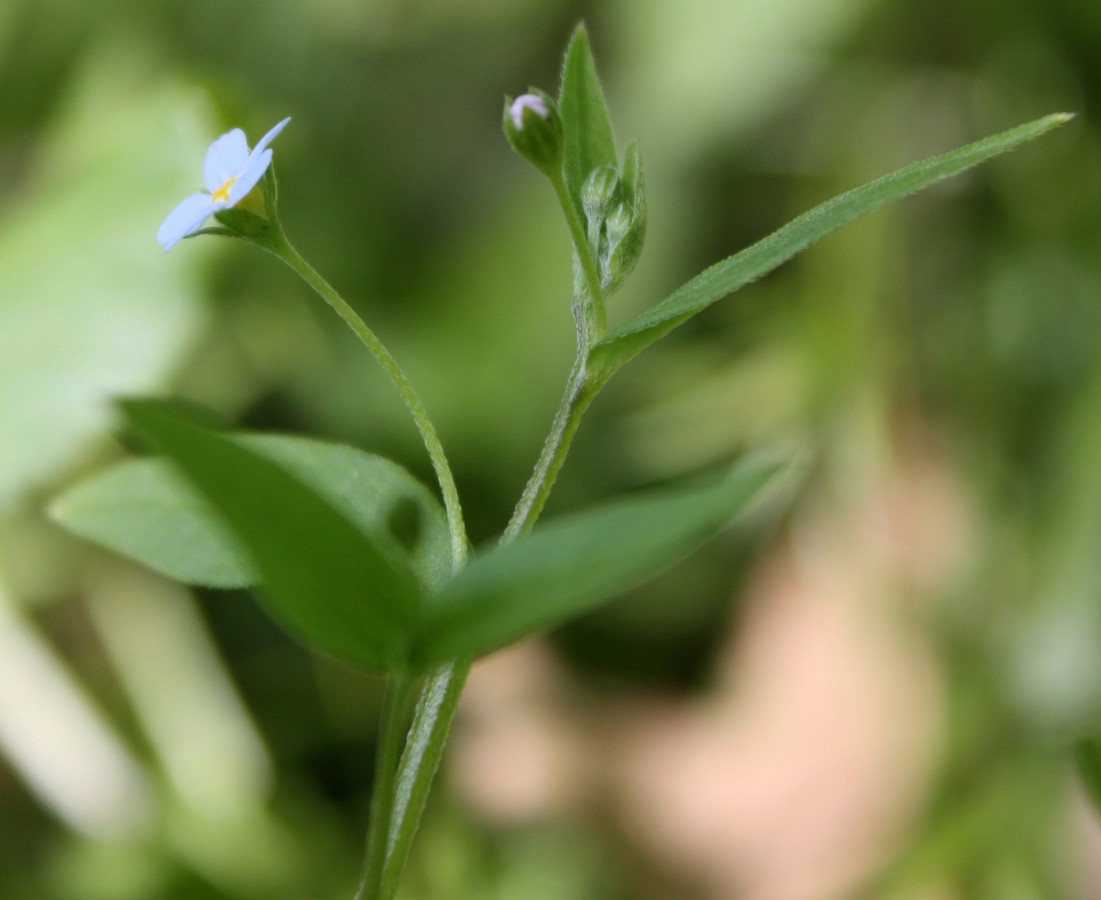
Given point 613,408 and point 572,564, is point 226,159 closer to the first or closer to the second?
point 572,564

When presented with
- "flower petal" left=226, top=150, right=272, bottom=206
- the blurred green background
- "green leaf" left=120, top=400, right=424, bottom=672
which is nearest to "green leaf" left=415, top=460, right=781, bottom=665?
"green leaf" left=120, top=400, right=424, bottom=672

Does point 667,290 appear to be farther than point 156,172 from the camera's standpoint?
Yes

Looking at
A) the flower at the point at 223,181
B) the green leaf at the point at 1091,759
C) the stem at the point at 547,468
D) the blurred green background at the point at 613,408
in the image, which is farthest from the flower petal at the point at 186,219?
the blurred green background at the point at 613,408

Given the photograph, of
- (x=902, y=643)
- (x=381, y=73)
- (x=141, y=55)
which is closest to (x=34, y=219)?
(x=141, y=55)

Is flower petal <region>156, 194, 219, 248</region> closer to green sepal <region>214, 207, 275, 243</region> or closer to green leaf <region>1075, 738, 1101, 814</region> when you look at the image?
green sepal <region>214, 207, 275, 243</region>

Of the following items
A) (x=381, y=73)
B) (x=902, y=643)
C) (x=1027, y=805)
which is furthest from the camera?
(x=381, y=73)

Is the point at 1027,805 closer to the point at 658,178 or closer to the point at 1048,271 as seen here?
the point at 1048,271

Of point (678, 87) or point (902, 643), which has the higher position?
point (678, 87)
